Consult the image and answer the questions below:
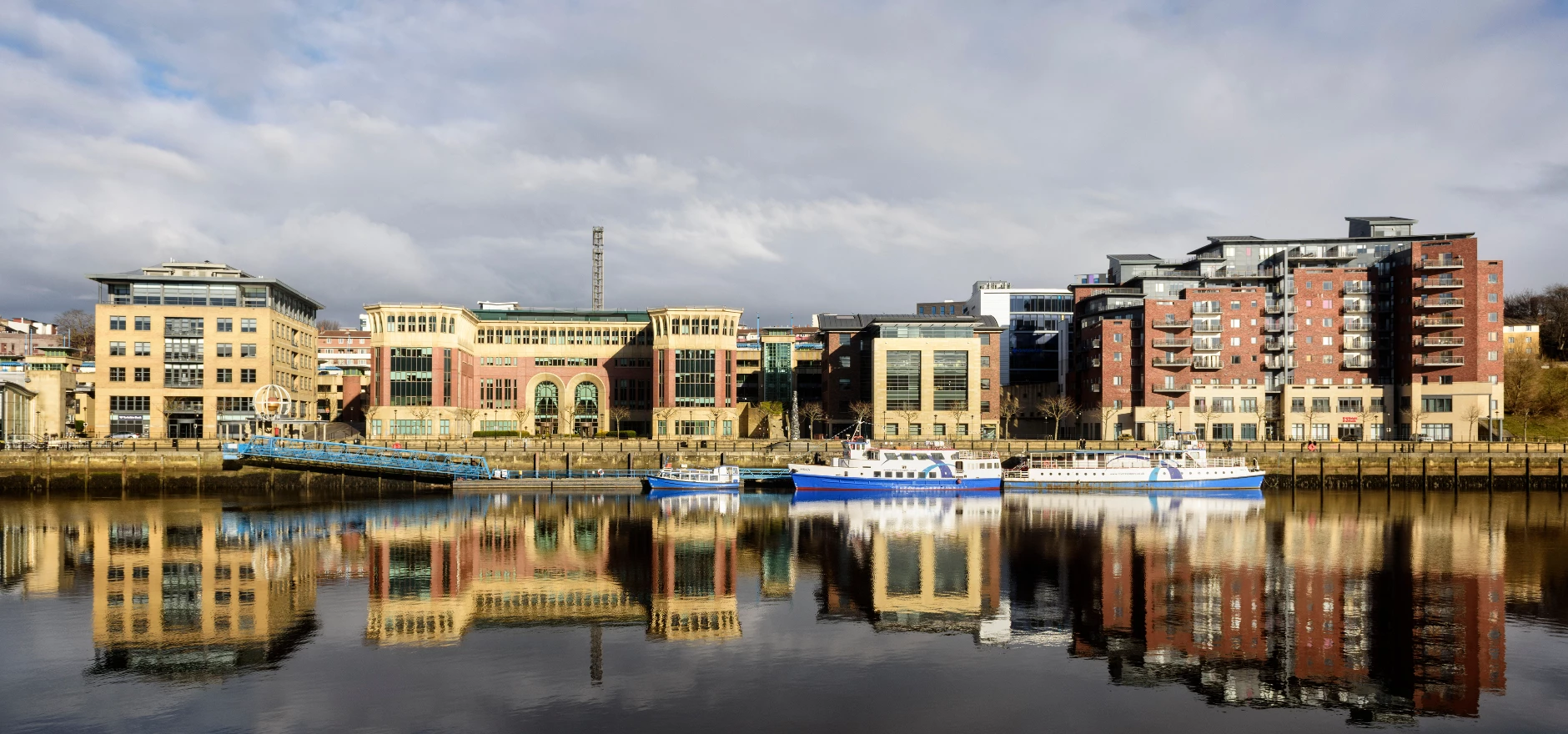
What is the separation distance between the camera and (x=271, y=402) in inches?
3438

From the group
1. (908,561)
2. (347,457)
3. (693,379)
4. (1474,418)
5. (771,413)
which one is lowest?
(908,561)

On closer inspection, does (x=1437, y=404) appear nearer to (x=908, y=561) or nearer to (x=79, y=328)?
(x=908, y=561)

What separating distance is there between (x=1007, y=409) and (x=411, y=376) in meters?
70.0

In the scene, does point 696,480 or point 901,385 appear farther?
point 901,385

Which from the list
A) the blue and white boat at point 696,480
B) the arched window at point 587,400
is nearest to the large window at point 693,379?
the arched window at point 587,400

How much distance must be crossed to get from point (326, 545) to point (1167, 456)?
68.6m

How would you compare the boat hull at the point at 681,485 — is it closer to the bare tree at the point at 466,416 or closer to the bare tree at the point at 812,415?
the bare tree at the point at 466,416

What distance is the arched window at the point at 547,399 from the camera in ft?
394

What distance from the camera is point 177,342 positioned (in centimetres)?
10406

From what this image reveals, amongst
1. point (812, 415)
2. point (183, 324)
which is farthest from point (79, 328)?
point (812, 415)

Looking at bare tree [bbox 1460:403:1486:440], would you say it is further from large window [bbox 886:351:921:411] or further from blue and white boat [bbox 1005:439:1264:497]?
large window [bbox 886:351:921:411]

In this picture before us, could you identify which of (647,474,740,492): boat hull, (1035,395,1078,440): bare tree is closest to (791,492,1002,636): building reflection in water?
(647,474,740,492): boat hull

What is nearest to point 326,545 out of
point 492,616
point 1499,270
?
point 492,616

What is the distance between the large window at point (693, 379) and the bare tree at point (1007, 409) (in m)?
34.6
